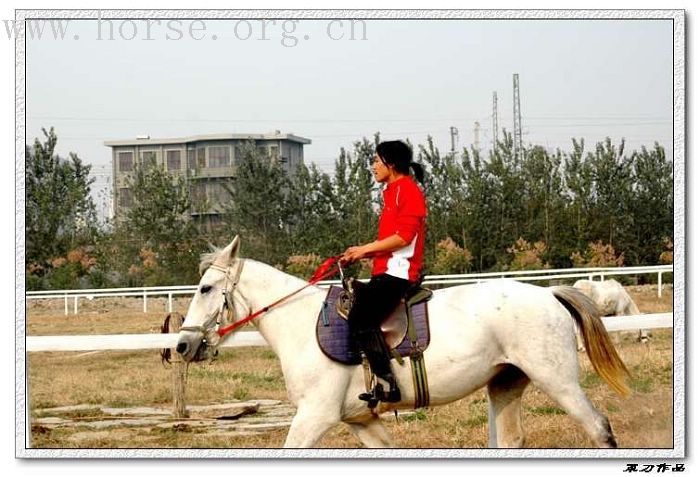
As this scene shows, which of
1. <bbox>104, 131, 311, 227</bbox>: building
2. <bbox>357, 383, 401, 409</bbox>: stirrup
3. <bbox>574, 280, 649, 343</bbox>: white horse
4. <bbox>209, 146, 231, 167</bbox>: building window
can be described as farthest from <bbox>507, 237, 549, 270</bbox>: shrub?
<bbox>357, 383, 401, 409</bbox>: stirrup

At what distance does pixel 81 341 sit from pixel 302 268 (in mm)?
10712

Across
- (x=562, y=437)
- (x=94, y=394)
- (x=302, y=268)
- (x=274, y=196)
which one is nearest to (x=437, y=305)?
(x=562, y=437)

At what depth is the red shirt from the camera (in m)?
6.13

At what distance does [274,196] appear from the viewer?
21578 mm

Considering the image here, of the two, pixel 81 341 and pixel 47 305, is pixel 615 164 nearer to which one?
pixel 47 305

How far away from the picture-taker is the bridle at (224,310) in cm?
633

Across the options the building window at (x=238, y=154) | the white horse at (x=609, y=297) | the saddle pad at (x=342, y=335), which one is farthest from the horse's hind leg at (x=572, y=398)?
the building window at (x=238, y=154)

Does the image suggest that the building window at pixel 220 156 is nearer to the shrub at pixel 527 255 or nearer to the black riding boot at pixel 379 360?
the shrub at pixel 527 255

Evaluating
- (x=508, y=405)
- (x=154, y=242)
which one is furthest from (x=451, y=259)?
(x=508, y=405)

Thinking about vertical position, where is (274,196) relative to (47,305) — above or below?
above

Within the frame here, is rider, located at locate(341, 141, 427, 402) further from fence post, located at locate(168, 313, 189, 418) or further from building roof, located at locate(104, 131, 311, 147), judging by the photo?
building roof, located at locate(104, 131, 311, 147)

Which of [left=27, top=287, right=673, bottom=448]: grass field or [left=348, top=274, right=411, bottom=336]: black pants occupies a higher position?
[left=348, top=274, right=411, bottom=336]: black pants

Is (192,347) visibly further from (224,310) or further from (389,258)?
(389,258)

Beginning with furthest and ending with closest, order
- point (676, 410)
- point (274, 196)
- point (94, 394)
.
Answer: point (274, 196)
point (94, 394)
point (676, 410)
